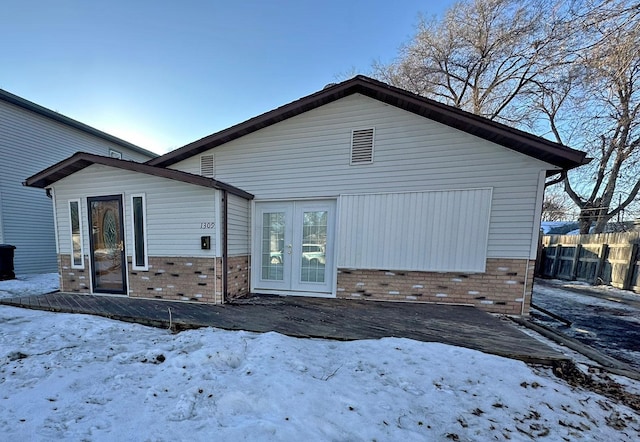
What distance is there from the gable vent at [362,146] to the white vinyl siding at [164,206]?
2975mm

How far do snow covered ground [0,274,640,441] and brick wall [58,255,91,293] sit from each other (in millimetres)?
2642

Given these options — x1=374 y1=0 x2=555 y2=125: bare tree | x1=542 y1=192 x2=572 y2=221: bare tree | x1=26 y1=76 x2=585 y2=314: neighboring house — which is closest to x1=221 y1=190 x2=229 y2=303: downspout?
x1=26 y1=76 x2=585 y2=314: neighboring house

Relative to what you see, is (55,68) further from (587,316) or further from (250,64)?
(587,316)

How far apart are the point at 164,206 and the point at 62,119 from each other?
27.3ft

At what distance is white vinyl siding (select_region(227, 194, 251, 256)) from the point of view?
4961mm

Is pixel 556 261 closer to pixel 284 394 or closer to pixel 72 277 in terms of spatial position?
pixel 284 394

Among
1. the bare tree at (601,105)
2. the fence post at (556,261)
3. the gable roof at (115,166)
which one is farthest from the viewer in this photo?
the fence post at (556,261)

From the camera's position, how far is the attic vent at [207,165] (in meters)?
5.95

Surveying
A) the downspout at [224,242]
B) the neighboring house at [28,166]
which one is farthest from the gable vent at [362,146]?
the neighboring house at [28,166]

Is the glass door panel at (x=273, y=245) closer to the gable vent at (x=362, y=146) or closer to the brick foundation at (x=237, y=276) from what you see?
the brick foundation at (x=237, y=276)

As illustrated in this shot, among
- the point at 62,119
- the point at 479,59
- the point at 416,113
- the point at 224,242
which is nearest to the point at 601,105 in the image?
the point at 479,59

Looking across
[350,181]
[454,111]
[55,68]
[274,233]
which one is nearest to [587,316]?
[454,111]

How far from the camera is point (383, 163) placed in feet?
16.5

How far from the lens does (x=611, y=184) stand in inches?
405
